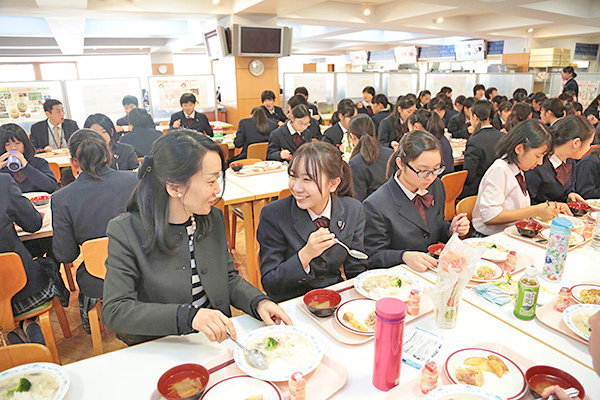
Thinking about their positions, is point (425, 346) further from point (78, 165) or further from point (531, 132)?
point (78, 165)

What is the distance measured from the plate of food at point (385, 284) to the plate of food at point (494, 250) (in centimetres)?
45

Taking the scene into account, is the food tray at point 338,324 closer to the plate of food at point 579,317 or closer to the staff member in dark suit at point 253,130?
the plate of food at point 579,317

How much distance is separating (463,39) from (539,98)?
7.69 meters

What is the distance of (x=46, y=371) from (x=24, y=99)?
5.85 m

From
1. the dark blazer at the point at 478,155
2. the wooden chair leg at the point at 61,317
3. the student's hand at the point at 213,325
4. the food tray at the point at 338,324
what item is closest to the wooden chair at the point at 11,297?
the wooden chair leg at the point at 61,317

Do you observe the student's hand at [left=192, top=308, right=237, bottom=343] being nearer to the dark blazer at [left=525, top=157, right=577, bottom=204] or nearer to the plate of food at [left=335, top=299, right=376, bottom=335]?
the plate of food at [left=335, top=299, right=376, bottom=335]

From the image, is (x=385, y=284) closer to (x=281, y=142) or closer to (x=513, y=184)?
(x=513, y=184)

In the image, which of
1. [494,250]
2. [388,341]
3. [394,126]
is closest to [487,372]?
[388,341]

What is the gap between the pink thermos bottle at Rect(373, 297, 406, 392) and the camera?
3.26ft

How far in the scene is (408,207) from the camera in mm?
2027

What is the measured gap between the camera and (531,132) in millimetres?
2346

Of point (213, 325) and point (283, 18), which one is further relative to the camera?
point (283, 18)

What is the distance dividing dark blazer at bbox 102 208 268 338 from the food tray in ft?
0.71

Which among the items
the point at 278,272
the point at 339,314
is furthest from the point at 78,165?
the point at 339,314
